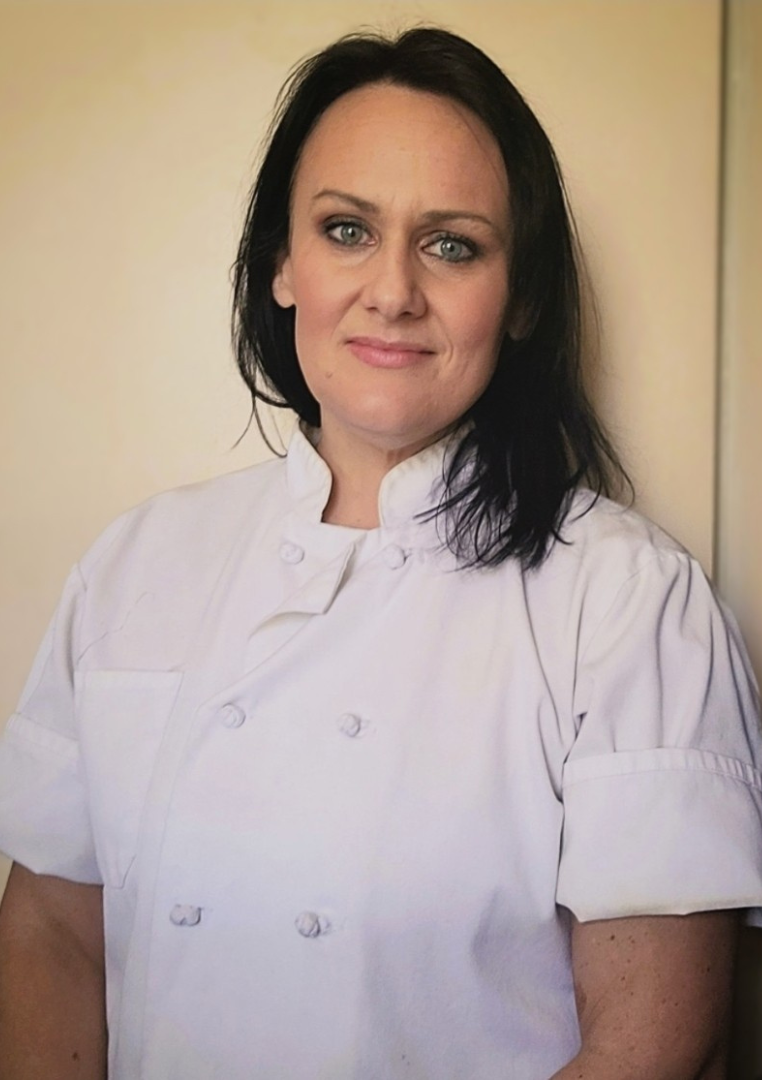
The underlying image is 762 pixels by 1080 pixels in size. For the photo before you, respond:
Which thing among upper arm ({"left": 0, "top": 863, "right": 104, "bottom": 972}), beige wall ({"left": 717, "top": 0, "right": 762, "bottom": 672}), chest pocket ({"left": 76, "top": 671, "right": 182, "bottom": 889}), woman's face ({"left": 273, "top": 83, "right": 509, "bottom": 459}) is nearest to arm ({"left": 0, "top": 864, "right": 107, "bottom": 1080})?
upper arm ({"left": 0, "top": 863, "right": 104, "bottom": 972})

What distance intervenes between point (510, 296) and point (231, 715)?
501 mm

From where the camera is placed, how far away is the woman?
0.98m

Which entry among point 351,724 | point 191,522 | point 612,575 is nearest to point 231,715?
point 351,724

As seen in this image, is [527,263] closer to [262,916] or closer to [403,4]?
[403,4]

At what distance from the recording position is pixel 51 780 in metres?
1.20

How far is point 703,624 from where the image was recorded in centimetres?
103

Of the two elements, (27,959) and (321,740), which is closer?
(321,740)

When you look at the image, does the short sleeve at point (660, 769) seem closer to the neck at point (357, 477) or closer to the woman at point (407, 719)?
the woman at point (407, 719)

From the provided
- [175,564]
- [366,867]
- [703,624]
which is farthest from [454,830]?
[175,564]

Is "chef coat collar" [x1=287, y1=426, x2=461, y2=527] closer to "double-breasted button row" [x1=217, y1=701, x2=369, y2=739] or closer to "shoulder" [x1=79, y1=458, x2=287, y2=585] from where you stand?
"shoulder" [x1=79, y1=458, x2=287, y2=585]

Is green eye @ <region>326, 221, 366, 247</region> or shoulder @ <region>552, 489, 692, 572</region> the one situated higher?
green eye @ <region>326, 221, 366, 247</region>

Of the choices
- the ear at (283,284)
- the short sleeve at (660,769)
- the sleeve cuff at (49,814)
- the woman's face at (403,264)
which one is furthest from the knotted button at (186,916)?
the ear at (283,284)

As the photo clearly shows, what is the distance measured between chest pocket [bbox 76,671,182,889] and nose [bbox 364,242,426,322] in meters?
0.43

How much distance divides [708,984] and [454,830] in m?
0.25
